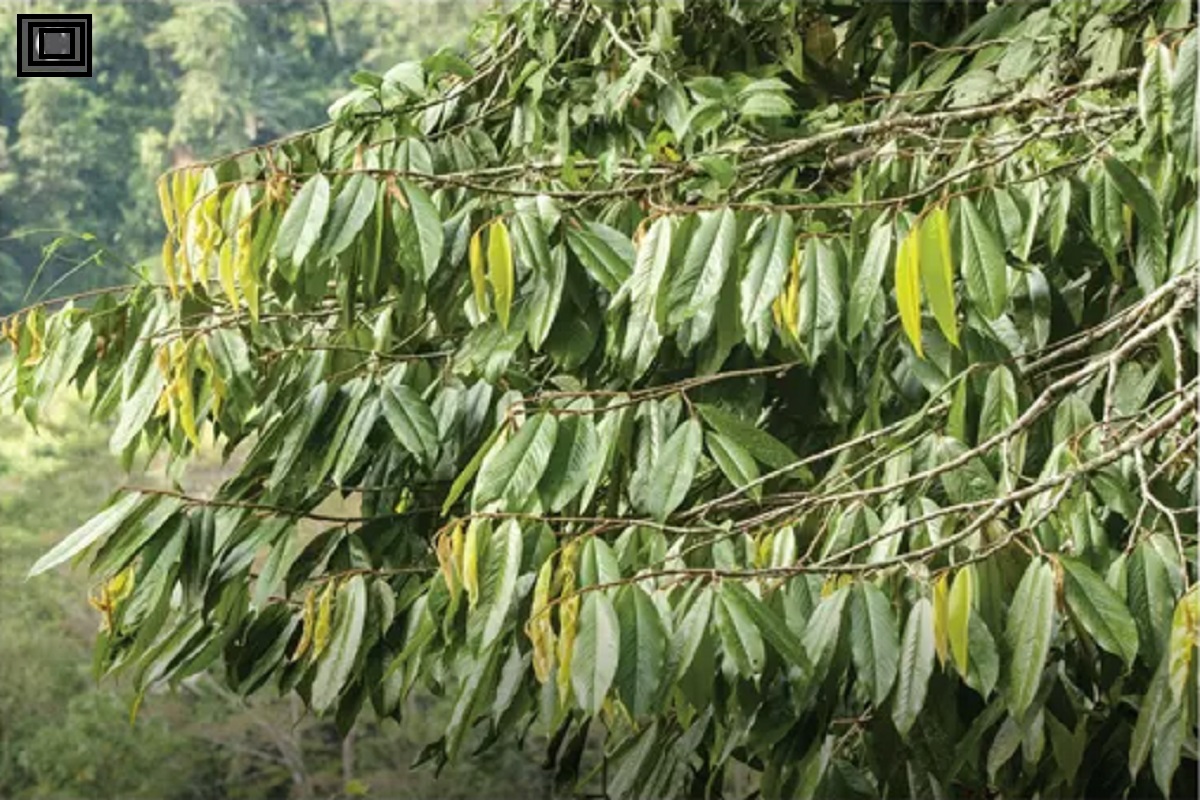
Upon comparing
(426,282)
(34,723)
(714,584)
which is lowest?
(34,723)

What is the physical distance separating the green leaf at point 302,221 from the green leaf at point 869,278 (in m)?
0.44

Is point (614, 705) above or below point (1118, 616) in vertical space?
below

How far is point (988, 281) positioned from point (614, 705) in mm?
436

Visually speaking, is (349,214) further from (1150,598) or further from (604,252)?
(1150,598)

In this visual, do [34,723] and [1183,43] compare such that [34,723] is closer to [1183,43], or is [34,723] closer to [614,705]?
[614,705]

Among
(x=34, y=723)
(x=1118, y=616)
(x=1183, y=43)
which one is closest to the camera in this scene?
(x=1118, y=616)

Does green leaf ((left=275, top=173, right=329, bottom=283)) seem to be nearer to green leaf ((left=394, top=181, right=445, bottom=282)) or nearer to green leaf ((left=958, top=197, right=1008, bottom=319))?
green leaf ((left=394, top=181, right=445, bottom=282))

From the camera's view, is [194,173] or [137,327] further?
[137,327]

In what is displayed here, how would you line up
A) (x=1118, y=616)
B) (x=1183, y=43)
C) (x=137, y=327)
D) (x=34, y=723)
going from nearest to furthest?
1. (x=1118, y=616)
2. (x=1183, y=43)
3. (x=137, y=327)
4. (x=34, y=723)

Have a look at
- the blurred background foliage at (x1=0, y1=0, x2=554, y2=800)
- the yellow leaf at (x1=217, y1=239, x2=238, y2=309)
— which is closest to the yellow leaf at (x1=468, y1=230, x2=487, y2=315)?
the yellow leaf at (x1=217, y1=239, x2=238, y2=309)

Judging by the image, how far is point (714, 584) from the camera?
1.17 meters

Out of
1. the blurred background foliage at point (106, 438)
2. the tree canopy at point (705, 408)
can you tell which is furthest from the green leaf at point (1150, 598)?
the blurred background foliage at point (106, 438)

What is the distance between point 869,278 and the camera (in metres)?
1.36

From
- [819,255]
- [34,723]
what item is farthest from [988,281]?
[34,723]
